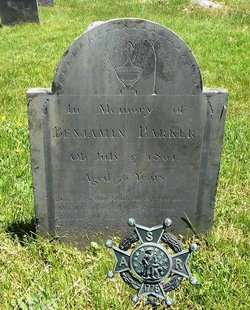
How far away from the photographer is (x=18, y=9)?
41.0 ft

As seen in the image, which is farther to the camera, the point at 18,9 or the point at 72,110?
the point at 18,9

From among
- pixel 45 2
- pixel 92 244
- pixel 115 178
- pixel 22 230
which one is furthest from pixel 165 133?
pixel 45 2

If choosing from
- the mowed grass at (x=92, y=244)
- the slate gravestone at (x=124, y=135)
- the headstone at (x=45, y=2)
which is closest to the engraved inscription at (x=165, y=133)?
the slate gravestone at (x=124, y=135)

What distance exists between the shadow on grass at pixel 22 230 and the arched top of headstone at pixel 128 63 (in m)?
1.16

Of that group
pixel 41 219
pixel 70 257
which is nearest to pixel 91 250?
pixel 70 257

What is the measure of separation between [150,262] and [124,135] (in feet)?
3.97

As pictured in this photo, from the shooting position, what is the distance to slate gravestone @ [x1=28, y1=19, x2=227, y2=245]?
2932 millimetres

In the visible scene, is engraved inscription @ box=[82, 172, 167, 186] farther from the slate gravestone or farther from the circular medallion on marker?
the circular medallion on marker

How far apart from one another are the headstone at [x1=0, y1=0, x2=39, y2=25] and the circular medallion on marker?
11.4 m

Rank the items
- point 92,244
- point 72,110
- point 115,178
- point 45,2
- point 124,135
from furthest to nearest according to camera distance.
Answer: point 45,2
point 92,244
point 115,178
point 124,135
point 72,110

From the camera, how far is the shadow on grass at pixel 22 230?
3.51 metres

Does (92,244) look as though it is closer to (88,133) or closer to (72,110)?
(88,133)

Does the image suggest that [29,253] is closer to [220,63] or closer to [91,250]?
[91,250]

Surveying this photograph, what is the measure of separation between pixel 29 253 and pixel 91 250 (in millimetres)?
471
